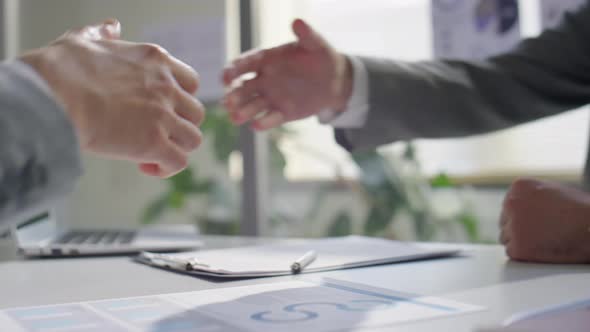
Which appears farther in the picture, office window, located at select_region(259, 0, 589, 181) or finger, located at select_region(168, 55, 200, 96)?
office window, located at select_region(259, 0, 589, 181)

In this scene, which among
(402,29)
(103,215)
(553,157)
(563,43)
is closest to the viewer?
(563,43)

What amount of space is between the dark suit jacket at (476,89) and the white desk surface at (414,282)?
0.33 metres

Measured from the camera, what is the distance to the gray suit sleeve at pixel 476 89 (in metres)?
1.05

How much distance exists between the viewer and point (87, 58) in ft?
1.69

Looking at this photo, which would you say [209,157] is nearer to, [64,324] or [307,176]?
[307,176]

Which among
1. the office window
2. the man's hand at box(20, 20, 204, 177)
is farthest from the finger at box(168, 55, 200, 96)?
the office window

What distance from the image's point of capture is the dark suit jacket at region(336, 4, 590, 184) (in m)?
1.05

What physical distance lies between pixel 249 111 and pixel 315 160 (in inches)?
39.5

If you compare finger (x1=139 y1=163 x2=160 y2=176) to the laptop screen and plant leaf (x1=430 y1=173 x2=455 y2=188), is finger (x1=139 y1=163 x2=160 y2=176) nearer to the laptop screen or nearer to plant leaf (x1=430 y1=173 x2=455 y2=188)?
the laptop screen

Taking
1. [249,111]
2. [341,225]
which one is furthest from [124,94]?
[341,225]

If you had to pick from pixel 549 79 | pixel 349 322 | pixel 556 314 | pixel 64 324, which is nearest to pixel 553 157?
pixel 549 79

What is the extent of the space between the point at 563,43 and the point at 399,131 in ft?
1.07

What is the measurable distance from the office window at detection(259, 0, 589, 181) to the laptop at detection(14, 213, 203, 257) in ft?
2.23

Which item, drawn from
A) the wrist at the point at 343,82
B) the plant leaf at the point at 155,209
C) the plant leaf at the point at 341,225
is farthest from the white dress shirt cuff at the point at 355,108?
the plant leaf at the point at 155,209
